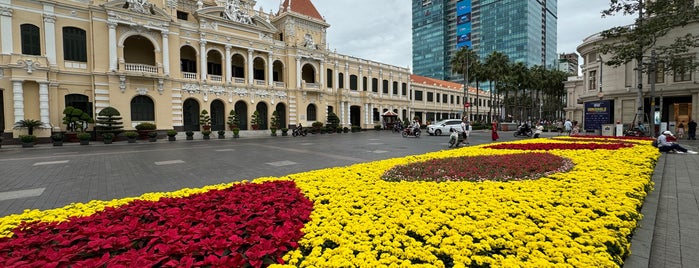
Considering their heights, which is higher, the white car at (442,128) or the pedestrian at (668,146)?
the white car at (442,128)

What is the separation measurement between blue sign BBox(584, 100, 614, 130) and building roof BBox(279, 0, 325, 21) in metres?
31.8

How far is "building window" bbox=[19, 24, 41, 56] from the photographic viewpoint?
21.4m

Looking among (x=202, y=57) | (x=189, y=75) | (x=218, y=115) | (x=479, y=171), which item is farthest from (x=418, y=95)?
(x=479, y=171)

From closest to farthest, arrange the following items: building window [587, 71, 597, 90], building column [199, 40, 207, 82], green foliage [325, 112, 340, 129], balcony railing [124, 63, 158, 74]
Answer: balcony railing [124, 63, 158, 74]
building column [199, 40, 207, 82]
building window [587, 71, 597, 90]
green foliage [325, 112, 340, 129]

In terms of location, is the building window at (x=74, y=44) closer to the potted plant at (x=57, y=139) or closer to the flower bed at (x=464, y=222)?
the potted plant at (x=57, y=139)

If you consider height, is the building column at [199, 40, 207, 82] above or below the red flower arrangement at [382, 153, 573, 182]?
above

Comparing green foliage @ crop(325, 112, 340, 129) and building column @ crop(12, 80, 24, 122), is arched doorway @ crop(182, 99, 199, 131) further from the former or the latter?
green foliage @ crop(325, 112, 340, 129)

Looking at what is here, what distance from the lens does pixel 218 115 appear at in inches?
1233

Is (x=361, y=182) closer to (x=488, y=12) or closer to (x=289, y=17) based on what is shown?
(x=289, y=17)

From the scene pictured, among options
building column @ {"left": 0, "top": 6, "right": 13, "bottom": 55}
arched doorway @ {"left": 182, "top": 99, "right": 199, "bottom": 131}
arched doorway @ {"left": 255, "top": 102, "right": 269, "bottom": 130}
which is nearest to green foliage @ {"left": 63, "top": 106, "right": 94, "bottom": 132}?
building column @ {"left": 0, "top": 6, "right": 13, "bottom": 55}

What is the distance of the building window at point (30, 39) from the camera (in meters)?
21.4

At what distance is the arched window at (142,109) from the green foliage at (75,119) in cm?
347

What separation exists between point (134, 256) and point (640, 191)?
7.08m

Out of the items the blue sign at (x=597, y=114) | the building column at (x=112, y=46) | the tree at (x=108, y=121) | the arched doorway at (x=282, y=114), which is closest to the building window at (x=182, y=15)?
the building column at (x=112, y=46)
